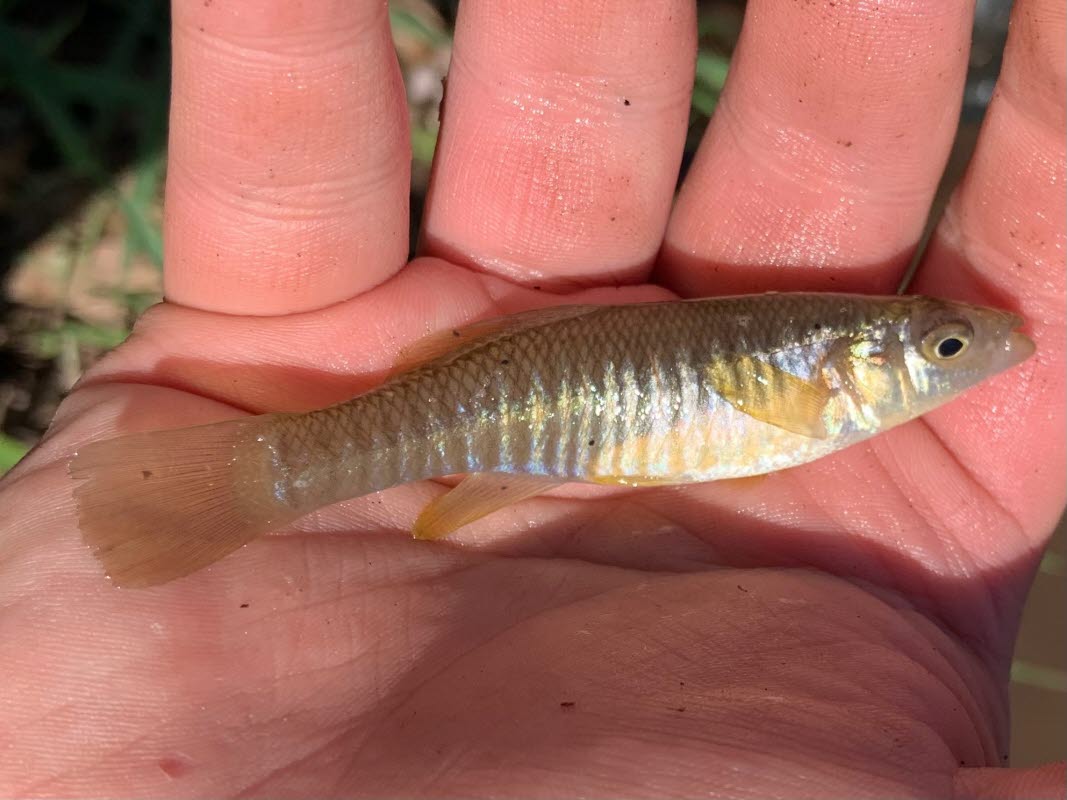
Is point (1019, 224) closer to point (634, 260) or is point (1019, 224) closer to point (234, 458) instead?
point (634, 260)

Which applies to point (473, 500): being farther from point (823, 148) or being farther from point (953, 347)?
point (823, 148)

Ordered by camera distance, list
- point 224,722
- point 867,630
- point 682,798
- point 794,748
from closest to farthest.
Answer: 1. point 682,798
2. point 794,748
3. point 224,722
4. point 867,630

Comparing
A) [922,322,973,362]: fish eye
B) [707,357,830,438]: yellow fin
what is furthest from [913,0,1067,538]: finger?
[707,357,830,438]: yellow fin

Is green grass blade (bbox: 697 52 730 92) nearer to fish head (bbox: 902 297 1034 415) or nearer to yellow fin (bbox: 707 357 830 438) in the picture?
fish head (bbox: 902 297 1034 415)

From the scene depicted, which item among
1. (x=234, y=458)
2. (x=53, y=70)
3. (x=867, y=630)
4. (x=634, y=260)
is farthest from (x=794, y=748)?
(x=53, y=70)

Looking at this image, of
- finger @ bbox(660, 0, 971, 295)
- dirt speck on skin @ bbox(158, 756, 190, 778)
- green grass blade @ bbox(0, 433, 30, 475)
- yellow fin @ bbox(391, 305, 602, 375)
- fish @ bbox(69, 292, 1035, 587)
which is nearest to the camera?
dirt speck on skin @ bbox(158, 756, 190, 778)

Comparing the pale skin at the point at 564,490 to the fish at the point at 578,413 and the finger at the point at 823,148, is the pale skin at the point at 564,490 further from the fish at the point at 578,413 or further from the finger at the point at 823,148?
the fish at the point at 578,413
